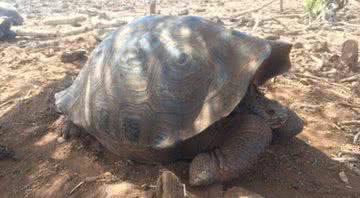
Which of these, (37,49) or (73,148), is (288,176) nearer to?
(73,148)

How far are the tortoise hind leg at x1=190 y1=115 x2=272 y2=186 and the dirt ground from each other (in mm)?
104

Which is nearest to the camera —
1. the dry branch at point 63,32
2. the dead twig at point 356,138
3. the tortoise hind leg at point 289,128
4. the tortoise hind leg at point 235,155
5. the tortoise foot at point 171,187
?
the tortoise foot at point 171,187

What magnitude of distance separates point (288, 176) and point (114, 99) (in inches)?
56.2

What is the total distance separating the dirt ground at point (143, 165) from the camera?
3.22 meters

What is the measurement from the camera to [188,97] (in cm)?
309

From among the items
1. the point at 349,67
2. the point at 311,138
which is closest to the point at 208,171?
the point at 311,138

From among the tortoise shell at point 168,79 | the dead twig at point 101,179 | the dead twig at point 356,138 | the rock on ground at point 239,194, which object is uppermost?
the tortoise shell at point 168,79

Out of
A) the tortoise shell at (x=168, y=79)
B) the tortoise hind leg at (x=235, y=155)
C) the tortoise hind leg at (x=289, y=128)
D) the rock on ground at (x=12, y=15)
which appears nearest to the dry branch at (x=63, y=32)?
the rock on ground at (x=12, y=15)

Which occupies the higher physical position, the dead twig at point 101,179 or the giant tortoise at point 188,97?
the giant tortoise at point 188,97

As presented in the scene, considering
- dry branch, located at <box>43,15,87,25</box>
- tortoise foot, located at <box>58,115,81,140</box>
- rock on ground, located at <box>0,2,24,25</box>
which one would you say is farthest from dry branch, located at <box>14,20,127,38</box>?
tortoise foot, located at <box>58,115,81,140</box>

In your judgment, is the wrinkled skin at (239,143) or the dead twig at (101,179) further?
the dead twig at (101,179)

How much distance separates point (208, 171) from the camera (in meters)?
3.00

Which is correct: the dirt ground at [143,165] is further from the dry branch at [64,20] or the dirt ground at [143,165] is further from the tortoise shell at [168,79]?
the dry branch at [64,20]

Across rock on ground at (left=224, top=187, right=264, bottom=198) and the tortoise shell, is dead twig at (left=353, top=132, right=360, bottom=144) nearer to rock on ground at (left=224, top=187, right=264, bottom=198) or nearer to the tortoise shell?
the tortoise shell
